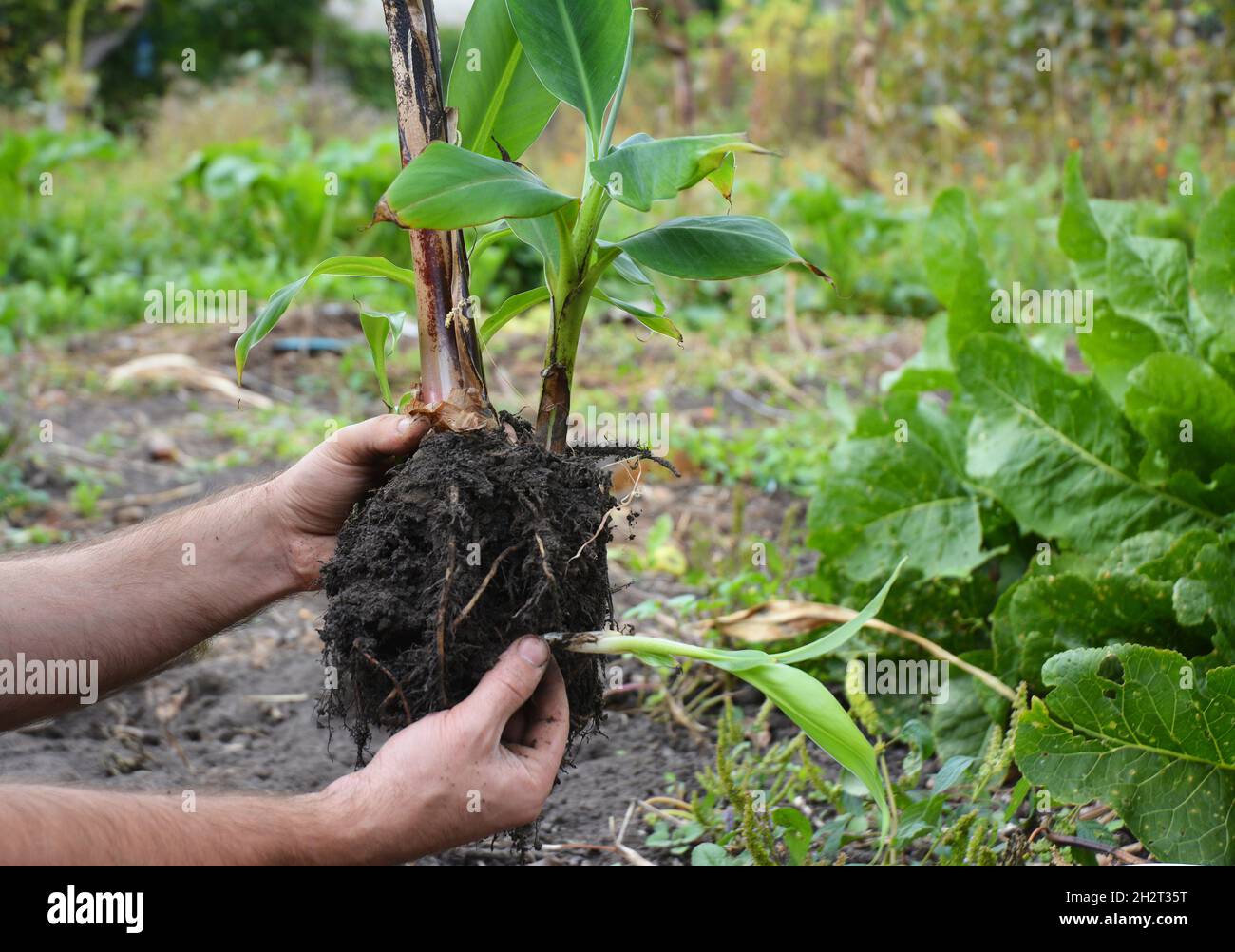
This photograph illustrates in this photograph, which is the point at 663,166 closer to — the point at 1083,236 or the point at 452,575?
the point at 452,575

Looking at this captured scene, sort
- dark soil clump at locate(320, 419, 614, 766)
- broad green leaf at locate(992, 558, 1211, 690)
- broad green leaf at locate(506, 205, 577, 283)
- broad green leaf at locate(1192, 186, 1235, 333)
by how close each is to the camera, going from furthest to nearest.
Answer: broad green leaf at locate(1192, 186, 1235, 333)
broad green leaf at locate(992, 558, 1211, 690)
broad green leaf at locate(506, 205, 577, 283)
dark soil clump at locate(320, 419, 614, 766)

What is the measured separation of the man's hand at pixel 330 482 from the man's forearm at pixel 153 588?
0.03 metres

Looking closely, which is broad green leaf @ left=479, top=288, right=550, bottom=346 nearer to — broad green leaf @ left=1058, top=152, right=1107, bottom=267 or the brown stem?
the brown stem

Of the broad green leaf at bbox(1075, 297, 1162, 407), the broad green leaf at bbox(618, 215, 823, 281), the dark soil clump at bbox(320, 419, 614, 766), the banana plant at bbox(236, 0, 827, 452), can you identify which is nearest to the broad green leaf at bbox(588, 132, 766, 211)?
the banana plant at bbox(236, 0, 827, 452)

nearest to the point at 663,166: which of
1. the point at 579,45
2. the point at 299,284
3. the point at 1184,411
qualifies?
the point at 579,45

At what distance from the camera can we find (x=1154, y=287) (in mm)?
2193

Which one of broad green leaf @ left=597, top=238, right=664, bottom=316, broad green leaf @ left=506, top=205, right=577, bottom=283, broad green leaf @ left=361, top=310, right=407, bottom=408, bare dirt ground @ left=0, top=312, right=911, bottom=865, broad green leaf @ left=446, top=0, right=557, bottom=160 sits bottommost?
bare dirt ground @ left=0, top=312, right=911, bottom=865

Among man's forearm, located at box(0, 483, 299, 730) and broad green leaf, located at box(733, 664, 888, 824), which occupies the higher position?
man's forearm, located at box(0, 483, 299, 730)

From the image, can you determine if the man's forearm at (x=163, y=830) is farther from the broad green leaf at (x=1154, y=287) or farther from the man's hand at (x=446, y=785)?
the broad green leaf at (x=1154, y=287)

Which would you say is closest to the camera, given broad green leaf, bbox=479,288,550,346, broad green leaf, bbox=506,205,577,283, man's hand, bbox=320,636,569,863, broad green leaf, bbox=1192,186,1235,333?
man's hand, bbox=320,636,569,863

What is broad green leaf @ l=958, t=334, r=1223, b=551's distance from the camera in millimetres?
2096

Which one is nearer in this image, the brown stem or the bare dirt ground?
the brown stem

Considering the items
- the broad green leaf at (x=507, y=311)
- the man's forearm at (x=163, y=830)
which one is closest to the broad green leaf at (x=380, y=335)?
the broad green leaf at (x=507, y=311)

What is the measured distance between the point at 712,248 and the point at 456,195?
37cm
